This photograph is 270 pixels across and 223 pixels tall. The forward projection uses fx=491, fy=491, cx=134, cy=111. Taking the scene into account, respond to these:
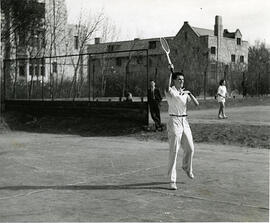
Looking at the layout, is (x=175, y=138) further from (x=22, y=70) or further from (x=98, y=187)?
(x=22, y=70)

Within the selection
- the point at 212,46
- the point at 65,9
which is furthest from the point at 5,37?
the point at 212,46

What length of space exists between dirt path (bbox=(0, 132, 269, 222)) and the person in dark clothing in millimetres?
2933

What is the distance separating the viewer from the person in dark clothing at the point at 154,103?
17.1m

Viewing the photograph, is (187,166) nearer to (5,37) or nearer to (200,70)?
(5,37)

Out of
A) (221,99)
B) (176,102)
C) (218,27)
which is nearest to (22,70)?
(221,99)

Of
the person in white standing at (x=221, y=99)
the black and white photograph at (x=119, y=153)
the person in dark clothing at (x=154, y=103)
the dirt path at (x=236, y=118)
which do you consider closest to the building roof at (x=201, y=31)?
the black and white photograph at (x=119, y=153)

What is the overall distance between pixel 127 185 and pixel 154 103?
8911 mm

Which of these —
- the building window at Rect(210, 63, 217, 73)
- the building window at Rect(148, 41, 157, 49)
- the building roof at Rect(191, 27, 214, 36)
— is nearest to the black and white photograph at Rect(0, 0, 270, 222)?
the building window at Rect(210, 63, 217, 73)

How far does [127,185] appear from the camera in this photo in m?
8.52

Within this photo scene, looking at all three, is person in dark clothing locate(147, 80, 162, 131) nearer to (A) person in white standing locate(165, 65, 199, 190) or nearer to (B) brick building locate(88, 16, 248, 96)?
(B) brick building locate(88, 16, 248, 96)

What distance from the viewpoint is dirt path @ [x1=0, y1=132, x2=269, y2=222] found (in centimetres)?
651

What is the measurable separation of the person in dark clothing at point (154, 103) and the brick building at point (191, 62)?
241cm

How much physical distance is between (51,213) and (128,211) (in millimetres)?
1025

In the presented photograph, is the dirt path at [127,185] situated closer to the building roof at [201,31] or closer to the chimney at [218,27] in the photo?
the building roof at [201,31]
